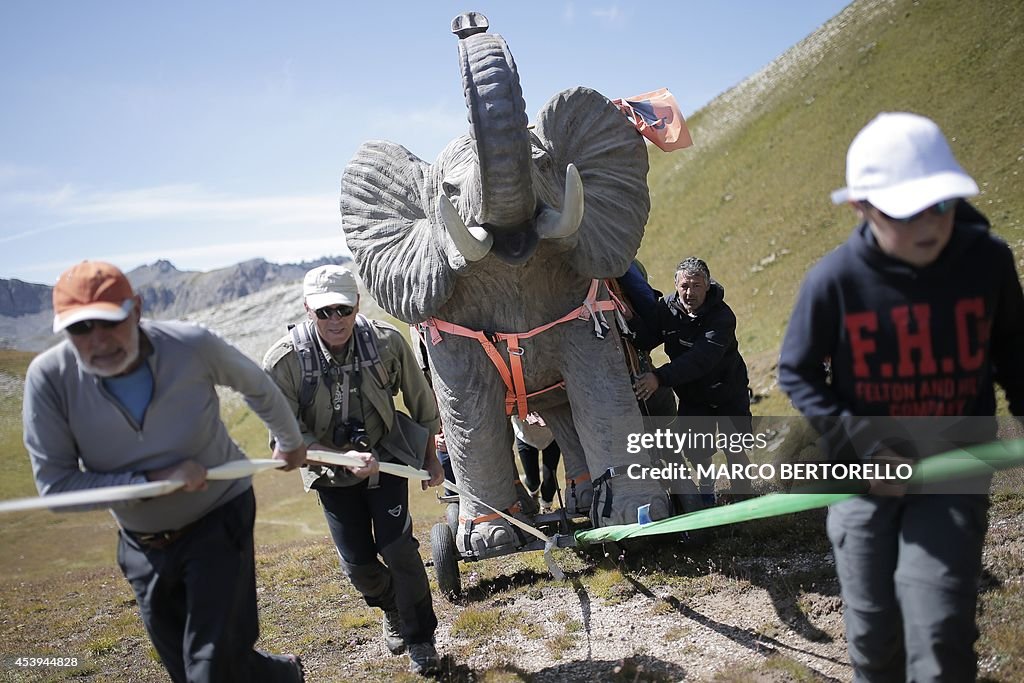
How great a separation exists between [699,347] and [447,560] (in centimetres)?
252

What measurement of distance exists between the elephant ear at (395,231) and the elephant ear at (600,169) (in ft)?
3.10

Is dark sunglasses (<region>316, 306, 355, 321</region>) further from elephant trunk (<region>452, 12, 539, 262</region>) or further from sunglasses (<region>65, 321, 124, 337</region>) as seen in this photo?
sunglasses (<region>65, 321, 124, 337</region>)

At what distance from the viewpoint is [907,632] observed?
2.77 m

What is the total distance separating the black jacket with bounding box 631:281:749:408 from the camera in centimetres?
611

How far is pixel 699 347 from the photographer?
6133 mm

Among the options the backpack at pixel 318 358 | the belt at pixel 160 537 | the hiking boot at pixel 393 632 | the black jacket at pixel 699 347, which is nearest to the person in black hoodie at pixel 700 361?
the black jacket at pixel 699 347

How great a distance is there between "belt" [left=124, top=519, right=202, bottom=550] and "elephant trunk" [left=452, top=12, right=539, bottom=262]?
256cm

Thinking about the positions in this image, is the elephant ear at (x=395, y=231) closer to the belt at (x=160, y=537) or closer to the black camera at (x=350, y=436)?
the black camera at (x=350, y=436)

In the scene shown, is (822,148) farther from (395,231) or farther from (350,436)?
(350,436)

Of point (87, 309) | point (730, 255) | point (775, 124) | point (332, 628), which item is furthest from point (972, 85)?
point (87, 309)

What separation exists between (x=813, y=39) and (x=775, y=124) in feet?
32.6

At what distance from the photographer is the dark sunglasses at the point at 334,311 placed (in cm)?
446

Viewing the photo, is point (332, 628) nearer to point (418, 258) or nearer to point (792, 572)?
point (418, 258)

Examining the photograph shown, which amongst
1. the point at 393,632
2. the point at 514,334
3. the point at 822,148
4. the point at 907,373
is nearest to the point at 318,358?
the point at 514,334
